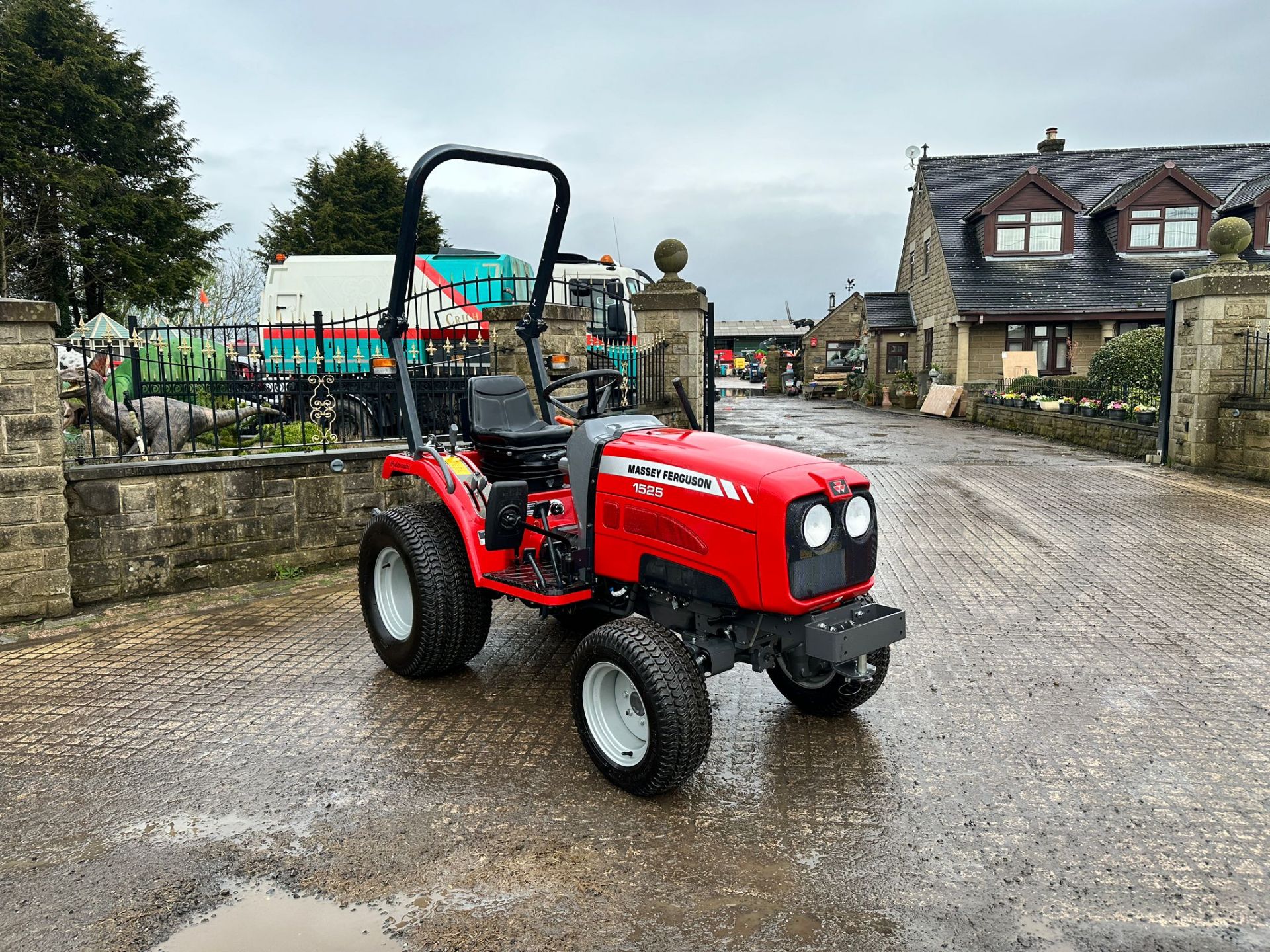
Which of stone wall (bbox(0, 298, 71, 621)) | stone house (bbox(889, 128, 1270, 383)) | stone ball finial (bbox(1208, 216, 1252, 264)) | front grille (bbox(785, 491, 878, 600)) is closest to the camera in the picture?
front grille (bbox(785, 491, 878, 600))

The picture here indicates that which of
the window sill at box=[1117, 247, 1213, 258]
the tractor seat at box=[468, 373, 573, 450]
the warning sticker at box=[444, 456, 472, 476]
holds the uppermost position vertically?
the window sill at box=[1117, 247, 1213, 258]

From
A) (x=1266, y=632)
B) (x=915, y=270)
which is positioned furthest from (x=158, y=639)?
(x=915, y=270)

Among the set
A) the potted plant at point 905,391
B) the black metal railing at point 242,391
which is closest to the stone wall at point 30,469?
the black metal railing at point 242,391

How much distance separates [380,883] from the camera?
9.36 ft

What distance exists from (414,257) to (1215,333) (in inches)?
411

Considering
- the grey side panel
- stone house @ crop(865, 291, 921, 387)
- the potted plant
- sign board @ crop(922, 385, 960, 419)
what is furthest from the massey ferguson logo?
stone house @ crop(865, 291, 921, 387)

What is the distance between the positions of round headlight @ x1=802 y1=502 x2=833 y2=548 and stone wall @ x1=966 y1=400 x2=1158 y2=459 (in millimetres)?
11384

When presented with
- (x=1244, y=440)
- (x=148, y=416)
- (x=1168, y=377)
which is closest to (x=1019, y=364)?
(x=1168, y=377)

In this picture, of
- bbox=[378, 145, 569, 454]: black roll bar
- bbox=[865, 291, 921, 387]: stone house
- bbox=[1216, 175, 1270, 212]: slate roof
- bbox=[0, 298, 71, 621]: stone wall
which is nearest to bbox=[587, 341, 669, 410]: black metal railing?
bbox=[378, 145, 569, 454]: black roll bar

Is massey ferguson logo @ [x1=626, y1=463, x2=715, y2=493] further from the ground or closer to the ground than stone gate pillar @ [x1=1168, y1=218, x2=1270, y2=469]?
closer to the ground

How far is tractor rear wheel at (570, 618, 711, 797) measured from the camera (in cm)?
317

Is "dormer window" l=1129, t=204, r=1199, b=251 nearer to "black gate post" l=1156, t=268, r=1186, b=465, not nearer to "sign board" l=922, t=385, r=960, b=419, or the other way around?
"sign board" l=922, t=385, r=960, b=419

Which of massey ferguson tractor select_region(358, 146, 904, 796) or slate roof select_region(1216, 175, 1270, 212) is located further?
slate roof select_region(1216, 175, 1270, 212)

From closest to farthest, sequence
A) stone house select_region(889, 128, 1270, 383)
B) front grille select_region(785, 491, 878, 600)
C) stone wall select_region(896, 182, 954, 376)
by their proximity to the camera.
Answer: front grille select_region(785, 491, 878, 600), stone house select_region(889, 128, 1270, 383), stone wall select_region(896, 182, 954, 376)
